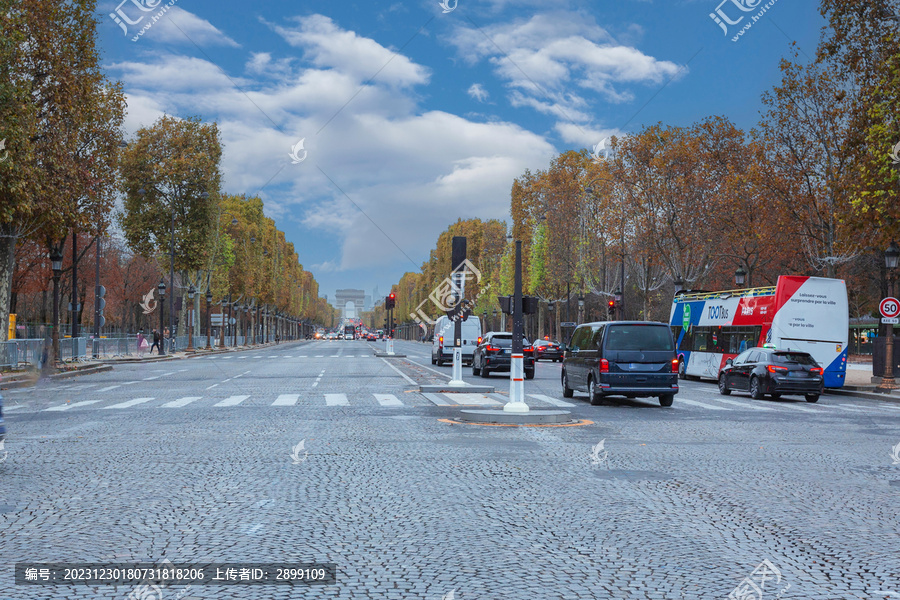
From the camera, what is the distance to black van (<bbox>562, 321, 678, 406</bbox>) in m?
19.0

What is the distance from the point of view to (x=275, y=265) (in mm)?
102250

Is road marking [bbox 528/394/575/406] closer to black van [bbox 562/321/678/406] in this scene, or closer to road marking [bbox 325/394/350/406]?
black van [bbox 562/321/678/406]

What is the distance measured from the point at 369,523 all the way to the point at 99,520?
223cm

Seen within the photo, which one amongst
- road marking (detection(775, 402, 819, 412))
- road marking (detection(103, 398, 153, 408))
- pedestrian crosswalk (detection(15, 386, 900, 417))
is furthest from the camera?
road marking (detection(775, 402, 819, 412))

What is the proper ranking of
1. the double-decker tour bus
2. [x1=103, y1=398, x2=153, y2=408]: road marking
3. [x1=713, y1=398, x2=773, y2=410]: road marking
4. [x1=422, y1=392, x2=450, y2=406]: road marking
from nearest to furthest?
[x1=103, y1=398, x2=153, y2=408]: road marking
[x1=422, y1=392, x2=450, y2=406]: road marking
[x1=713, y1=398, x2=773, y2=410]: road marking
the double-decker tour bus

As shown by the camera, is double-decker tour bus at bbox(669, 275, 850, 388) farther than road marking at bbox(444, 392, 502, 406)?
Yes

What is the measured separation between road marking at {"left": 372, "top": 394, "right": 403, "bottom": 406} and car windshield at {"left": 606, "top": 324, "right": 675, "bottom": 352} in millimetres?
5074

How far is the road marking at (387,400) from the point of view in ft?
61.0

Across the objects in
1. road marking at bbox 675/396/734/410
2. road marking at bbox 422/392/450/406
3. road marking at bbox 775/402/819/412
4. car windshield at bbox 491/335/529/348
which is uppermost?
car windshield at bbox 491/335/529/348

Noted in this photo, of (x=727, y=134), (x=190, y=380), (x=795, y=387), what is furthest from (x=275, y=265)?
(x=795, y=387)

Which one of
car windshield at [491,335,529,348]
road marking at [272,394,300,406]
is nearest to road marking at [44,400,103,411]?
road marking at [272,394,300,406]

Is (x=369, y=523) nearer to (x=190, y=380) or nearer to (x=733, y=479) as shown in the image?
(x=733, y=479)

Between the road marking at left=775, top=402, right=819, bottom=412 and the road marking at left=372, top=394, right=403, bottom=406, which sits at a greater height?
the road marking at left=372, top=394, right=403, bottom=406

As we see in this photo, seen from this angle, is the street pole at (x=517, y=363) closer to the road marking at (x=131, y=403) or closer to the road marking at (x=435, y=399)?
the road marking at (x=435, y=399)
